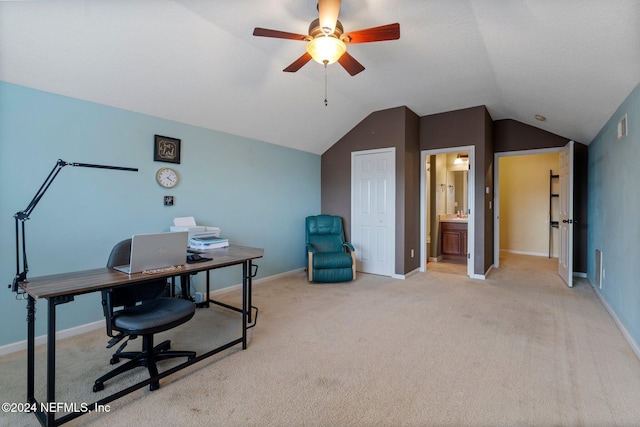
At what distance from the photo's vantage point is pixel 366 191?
17.0ft

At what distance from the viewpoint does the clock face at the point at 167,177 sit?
3281 millimetres

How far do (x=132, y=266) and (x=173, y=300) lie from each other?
475mm

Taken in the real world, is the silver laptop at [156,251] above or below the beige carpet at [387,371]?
above

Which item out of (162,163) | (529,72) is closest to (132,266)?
(162,163)

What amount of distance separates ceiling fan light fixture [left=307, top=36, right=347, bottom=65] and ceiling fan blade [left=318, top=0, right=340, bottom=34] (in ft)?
0.19

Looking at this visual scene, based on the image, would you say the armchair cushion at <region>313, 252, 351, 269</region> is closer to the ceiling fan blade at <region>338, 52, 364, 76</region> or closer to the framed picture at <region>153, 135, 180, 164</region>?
the framed picture at <region>153, 135, 180, 164</region>

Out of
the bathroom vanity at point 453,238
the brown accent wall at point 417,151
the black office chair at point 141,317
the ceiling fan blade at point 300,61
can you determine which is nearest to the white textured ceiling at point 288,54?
the ceiling fan blade at point 300,61

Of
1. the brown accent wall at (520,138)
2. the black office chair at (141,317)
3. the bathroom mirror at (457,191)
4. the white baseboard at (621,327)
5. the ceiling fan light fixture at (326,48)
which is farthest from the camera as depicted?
the bathroom mirror at (457,191)

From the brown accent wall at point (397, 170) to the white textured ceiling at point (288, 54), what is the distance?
0.98 m

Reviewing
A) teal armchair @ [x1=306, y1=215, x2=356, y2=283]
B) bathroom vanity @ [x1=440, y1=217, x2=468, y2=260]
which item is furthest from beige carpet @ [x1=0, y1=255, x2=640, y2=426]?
bathroom vanity @ [x1=440, y1=217, x2=468, y2=260]

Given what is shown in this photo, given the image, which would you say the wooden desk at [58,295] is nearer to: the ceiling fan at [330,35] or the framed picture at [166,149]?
the framed picture at [166,149]

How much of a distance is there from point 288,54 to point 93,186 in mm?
2314

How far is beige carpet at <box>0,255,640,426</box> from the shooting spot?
65.9 inches

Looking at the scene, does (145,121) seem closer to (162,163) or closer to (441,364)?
(162,163)
